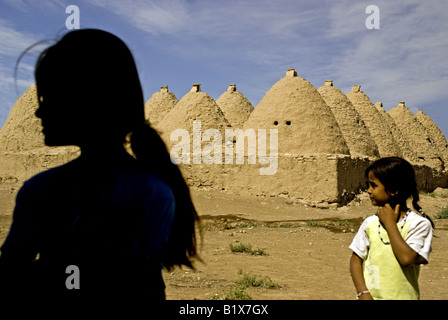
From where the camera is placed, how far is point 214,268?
6.08 meters

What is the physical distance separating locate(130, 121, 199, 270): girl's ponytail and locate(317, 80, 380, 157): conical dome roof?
18343mm

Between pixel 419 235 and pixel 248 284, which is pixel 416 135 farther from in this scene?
pixel 419 235

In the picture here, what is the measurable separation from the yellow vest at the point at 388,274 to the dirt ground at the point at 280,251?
0.94 meters

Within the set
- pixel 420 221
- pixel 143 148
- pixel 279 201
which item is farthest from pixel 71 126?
pixel 279 201

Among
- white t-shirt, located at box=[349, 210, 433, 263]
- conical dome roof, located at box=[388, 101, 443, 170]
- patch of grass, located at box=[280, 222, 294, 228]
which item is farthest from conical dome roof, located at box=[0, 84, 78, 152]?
conical dome roof, located at box=[388, 101, 443, 170]

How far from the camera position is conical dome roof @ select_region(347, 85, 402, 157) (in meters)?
21.9

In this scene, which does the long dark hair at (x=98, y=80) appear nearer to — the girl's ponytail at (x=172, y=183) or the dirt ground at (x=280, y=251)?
the girl's ponytail at (x=172, y=183)

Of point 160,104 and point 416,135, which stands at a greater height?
point 160,104

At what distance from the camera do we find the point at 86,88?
3.57ft

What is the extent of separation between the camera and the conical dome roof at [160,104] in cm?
2477

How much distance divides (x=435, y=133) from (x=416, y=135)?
510 centimetres

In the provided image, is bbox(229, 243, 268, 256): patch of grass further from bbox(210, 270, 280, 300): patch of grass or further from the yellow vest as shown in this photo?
the yellow vest

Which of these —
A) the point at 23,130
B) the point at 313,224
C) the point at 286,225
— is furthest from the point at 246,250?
the point at 23,130
